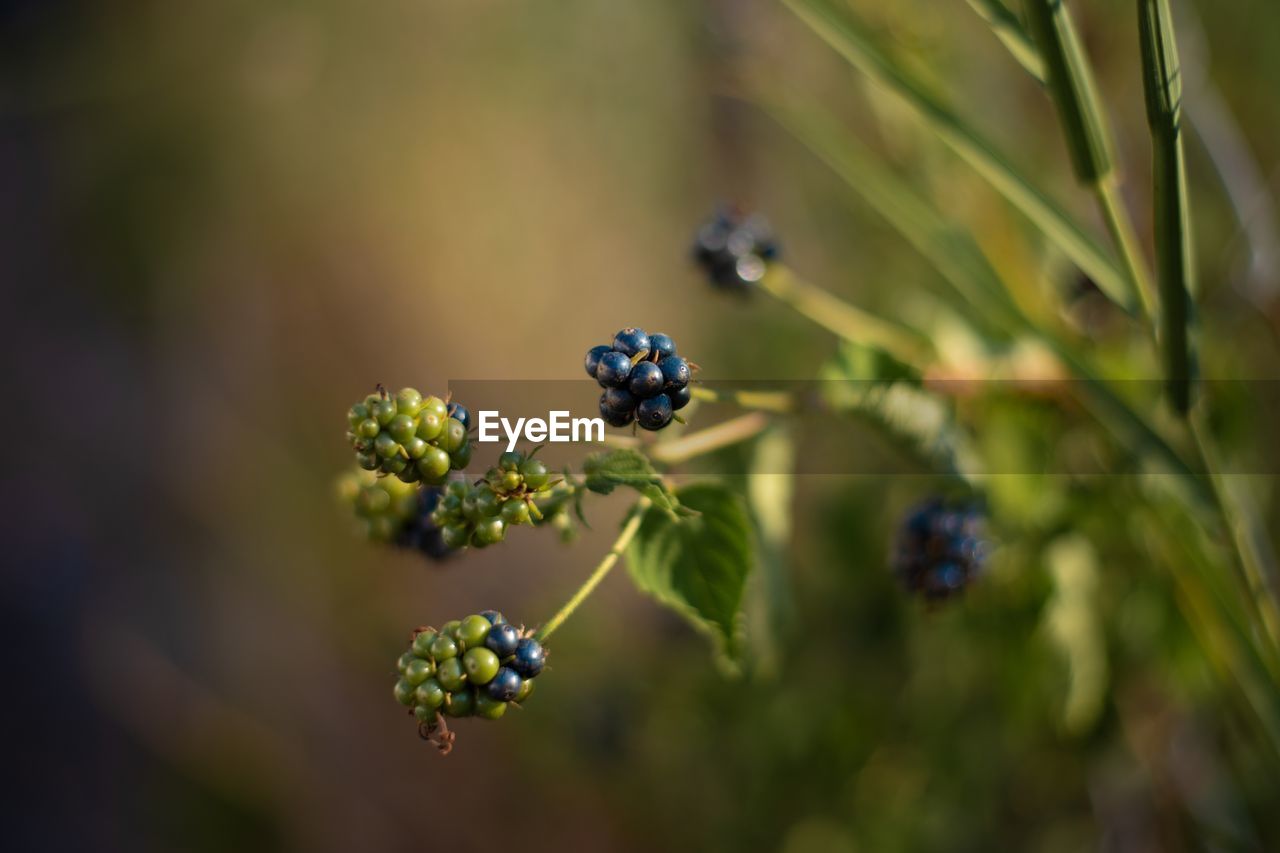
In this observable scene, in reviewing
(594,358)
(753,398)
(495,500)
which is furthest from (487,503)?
(753,398)

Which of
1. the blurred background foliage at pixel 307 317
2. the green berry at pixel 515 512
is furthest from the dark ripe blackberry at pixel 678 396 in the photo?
the blurred background foliage at pixel 307 317

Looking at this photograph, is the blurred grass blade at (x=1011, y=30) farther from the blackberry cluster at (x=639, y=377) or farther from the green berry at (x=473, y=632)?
the green berry at (x=473, y=632)

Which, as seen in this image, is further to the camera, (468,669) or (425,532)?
(425,532)

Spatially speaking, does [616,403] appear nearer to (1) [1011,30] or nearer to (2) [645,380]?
(2) [645,380]

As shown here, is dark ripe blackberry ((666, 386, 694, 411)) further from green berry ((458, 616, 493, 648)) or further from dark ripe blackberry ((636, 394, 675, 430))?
green berry ((458, 616, 493, 648))

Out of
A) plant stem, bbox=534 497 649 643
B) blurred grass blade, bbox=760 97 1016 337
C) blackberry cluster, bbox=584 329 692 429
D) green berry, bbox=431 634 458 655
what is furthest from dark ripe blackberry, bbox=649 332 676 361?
blurred grass blade, bbox=760 97 1016 337

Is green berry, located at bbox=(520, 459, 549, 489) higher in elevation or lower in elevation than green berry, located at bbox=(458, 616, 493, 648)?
higher

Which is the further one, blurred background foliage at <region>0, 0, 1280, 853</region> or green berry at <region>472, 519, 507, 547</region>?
blurred background foliage at <region>0, 0, 1280, 853</region>
